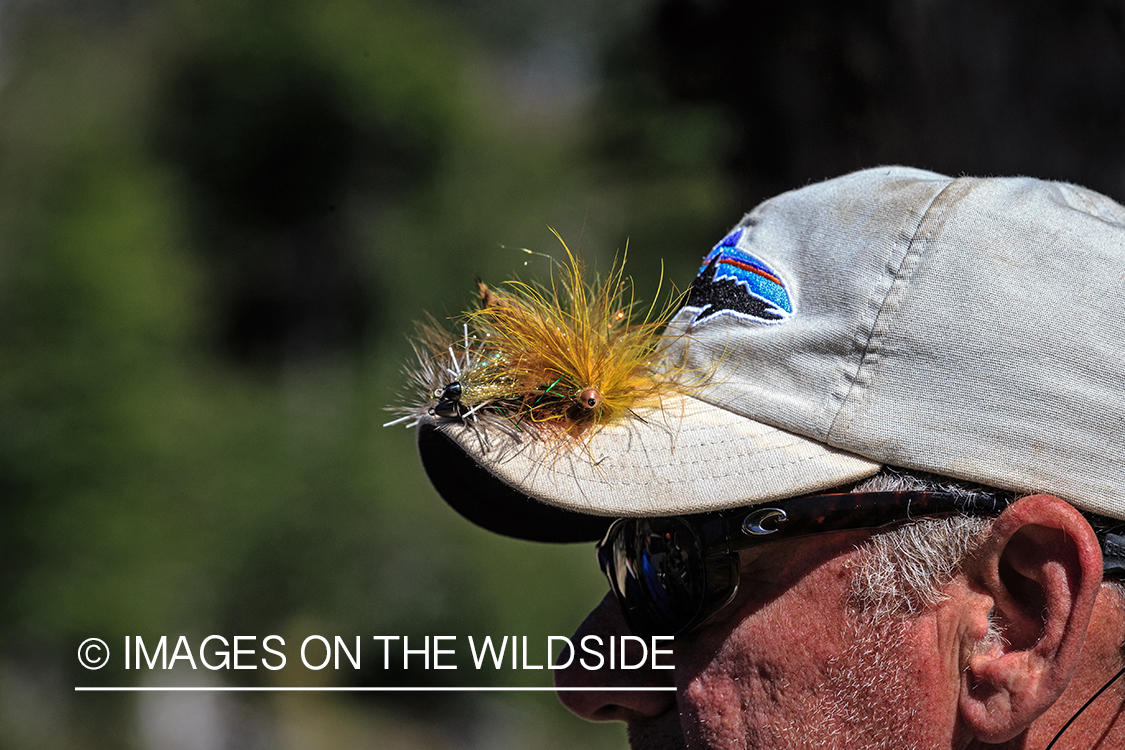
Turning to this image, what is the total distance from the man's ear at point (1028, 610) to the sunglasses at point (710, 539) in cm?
5

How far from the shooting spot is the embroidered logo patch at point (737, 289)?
1.41 meters

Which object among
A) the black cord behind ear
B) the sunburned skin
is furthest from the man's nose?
the black cord behind ear

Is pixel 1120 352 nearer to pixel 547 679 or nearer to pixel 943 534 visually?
pixel 943 534

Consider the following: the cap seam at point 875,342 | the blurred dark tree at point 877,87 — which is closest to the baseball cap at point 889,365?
the cap seam at point 875,342

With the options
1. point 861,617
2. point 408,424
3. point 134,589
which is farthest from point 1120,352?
point 134,589

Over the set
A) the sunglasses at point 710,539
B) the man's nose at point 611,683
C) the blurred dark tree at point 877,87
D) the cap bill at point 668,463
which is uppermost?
the blurred dark tree at point 877,87

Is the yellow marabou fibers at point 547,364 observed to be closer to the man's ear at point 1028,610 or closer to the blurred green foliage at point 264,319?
the blurred green foliage at point 264,319

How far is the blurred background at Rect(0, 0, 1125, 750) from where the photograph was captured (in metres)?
3.27

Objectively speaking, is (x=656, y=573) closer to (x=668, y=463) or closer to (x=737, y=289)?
(x=668, y=463)

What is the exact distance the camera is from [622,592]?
158 centimetres

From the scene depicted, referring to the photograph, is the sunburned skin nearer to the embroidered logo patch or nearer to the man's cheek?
the man's cheek

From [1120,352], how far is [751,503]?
52 cm

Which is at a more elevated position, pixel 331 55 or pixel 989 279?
pixel 331 55

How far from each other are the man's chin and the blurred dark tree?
199 centimetres
